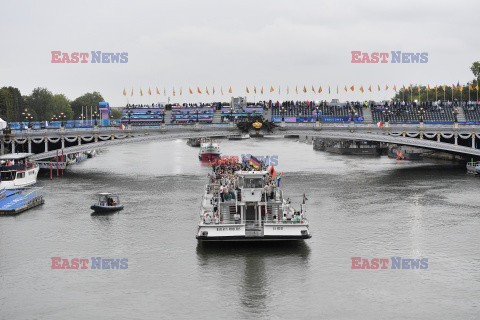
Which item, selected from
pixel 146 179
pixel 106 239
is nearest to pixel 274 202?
pixel 106 239

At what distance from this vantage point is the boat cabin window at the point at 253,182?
148 feet

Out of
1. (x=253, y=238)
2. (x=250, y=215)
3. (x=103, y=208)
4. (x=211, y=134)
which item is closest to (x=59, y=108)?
(x=211, y=134)

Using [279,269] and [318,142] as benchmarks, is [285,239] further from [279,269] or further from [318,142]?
[318,142]

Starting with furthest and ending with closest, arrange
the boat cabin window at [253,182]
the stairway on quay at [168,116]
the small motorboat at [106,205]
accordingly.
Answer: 1. the stairway on quay at [168,116]
2. the small motorboat at [106,205]
3. the boat cabin window at [253,182]

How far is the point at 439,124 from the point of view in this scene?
9556 cm

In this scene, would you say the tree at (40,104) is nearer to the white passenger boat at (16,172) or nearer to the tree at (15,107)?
the tree at (15,107)

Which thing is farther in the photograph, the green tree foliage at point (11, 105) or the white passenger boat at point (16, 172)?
the green tree foliage at point (11, 105)

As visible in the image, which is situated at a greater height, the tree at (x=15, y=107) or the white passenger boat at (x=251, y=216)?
the tree at (x=15, y=107)

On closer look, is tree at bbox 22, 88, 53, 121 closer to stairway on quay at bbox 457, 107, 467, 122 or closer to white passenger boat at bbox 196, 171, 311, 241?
stairway on quay at bbox 457, 107, 467, 122

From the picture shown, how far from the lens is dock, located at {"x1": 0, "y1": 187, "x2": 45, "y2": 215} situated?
181ft

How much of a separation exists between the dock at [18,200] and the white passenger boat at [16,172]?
12.3 ft

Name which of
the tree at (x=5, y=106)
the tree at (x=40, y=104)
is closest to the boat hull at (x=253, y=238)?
the tree at (x=5, y=106)
